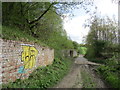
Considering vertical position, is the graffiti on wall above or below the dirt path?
above

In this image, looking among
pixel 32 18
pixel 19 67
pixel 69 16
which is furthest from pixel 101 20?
pixel 19 67

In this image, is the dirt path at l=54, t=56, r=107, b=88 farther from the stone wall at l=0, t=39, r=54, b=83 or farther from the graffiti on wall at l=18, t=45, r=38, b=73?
the stone wall at l=0, t=39, r=54, b=83

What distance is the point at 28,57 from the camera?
18.1ft

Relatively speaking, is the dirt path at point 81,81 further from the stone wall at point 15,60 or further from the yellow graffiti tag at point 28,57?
the stone wall at point 15,60

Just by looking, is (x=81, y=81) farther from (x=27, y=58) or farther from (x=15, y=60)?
(x=15, y=60)

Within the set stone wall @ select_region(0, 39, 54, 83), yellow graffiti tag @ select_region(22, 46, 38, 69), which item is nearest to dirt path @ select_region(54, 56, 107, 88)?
yellow graffiti tag @ select_region(22, 46, 38, 69)

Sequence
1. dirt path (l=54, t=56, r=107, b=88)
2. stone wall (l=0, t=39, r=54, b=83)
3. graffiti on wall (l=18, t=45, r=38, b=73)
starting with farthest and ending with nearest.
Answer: dirt path (l=54, t=56, r=107, b=88), graffiti on wall (l=18, t=45, r=38, b=73), stone wall (l=0, t=39, r=54, b=83)


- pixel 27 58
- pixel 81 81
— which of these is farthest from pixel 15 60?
pixel 81 81

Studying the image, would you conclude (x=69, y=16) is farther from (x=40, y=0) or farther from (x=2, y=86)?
(x=2, y=86)

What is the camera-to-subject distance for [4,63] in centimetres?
395

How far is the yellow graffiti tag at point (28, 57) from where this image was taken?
5.20 meters

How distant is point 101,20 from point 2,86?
2100 cm

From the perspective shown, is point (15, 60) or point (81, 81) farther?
point (81, 81)

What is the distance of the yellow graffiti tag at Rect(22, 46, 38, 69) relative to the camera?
17.1 ft
